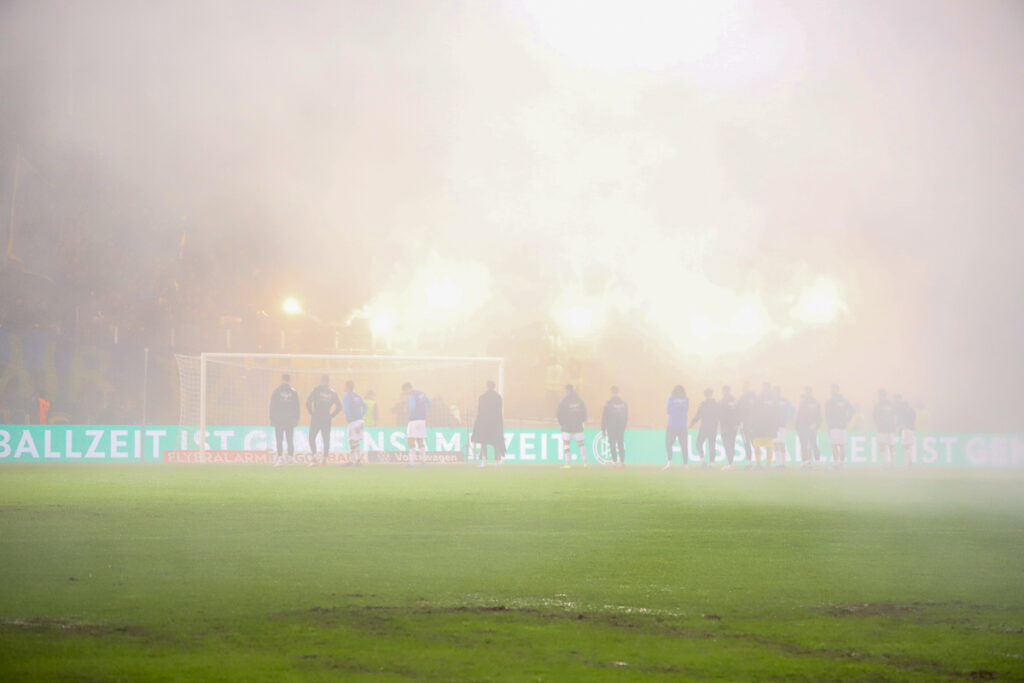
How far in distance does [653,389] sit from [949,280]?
438 inches

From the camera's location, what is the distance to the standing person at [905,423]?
28.4 m

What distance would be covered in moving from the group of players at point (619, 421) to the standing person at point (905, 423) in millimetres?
416

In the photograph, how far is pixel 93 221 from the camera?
35.1 m

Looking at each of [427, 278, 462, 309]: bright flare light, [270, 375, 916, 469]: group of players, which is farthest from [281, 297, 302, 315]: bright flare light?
[270, 375, 916, 469]: group of players

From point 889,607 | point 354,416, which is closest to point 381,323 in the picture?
point 354,416

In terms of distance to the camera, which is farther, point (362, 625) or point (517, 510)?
point (517, 510)

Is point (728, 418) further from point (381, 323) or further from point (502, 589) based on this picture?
point (502, 589)

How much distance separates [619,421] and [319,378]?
34.5ft

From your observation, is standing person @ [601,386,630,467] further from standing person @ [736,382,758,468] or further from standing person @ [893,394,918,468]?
standing person @ [893,394,918,468]

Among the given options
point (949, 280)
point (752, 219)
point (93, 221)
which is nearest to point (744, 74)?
point (752, 219)

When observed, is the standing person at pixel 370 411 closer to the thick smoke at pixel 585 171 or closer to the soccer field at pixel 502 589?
the thick smoke at pixel 585 171

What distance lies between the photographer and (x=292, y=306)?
128ft

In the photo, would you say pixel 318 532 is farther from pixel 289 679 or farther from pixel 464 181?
pixel 464 181

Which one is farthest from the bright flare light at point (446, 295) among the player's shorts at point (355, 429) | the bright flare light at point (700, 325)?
the player's shorts at point (355, 429)
